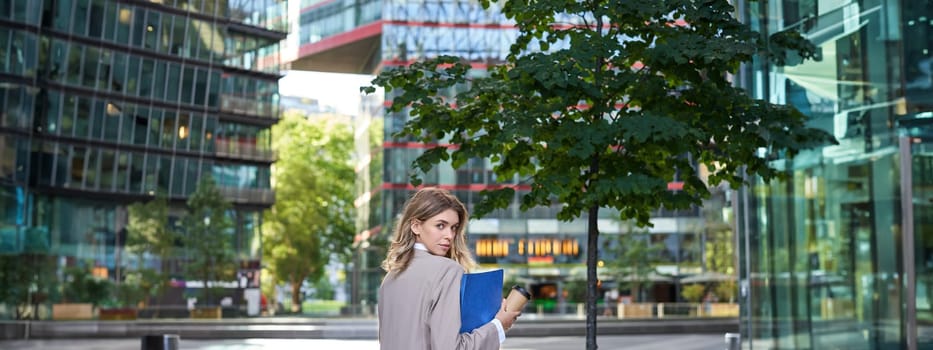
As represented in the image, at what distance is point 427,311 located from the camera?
12.6 ft

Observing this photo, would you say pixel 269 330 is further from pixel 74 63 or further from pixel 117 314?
pixel 74 63

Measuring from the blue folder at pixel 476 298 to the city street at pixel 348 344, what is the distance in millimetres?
23654

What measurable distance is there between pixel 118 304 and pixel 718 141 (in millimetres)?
42585

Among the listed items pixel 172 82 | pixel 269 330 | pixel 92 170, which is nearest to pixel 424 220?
pixel 269 330

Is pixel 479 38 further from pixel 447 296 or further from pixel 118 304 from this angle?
pixel 447 296

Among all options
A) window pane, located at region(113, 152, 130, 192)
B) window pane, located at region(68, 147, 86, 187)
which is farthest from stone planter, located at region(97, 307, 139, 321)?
window pane, located at region(113, 152, 130, 192)

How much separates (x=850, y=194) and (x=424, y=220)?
41.1 ft

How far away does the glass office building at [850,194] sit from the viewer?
13531mm

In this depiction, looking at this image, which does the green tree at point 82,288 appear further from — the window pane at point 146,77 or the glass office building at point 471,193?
the glass office building at point 471,193

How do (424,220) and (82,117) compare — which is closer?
(424,220)

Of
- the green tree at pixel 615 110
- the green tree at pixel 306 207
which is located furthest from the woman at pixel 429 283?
the green tree at pixel 306 207

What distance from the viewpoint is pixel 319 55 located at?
75.7 meters

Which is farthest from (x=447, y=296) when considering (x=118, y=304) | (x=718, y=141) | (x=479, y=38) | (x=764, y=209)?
(x=479, y=38)

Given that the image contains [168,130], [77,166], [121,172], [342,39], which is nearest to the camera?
[77,166]
